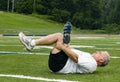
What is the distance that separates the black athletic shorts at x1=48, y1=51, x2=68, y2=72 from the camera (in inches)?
297

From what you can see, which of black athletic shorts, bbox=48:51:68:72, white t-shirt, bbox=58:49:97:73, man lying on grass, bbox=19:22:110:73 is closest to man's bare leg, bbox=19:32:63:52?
man lying on grass, bbox=19:22:110:73

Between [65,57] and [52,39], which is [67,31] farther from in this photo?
[65,57]

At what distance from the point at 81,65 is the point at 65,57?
31cm

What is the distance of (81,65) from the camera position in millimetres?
7574

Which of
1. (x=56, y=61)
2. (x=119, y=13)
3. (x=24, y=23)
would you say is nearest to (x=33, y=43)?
(x=56, y=61)

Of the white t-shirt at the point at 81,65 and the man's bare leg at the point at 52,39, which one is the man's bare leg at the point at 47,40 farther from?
the white t-shirt at the point at 81,65

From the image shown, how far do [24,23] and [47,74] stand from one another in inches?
2512

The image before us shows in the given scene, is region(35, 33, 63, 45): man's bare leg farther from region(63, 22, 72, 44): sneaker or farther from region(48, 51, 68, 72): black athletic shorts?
region(48, 51, 68, 72): black athletic shorts

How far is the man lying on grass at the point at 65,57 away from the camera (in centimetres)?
749

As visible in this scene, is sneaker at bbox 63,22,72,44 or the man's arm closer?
sneaker at bbox 63,22,72,44

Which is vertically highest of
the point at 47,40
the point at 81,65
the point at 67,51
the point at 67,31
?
the point at 67,31

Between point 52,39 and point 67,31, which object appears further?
point 52,39

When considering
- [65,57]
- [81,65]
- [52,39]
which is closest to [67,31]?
[52,39]

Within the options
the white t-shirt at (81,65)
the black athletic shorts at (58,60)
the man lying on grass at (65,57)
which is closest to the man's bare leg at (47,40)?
the man lying on grass at (65,57)
